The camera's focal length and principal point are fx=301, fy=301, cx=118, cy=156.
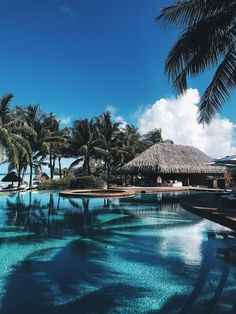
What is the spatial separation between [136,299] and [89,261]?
1.92 meters

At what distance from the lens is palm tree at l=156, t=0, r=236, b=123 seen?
5629 mm

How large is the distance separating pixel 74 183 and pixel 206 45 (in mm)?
20008

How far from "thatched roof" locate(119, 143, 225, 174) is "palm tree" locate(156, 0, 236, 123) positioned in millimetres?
19004

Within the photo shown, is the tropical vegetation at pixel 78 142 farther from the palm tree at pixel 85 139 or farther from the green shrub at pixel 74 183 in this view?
the green shrub at pixel 74 183

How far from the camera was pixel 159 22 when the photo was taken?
20.7 ft

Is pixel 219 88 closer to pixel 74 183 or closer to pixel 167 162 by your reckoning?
pixel 74 183

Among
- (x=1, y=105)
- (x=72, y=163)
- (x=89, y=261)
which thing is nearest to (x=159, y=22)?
(x=89, y=261)

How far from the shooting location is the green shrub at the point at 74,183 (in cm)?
2417

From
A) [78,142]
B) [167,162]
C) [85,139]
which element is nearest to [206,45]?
[167,162]

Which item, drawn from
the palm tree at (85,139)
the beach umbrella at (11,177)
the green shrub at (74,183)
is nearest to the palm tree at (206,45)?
the green shrub at (74,183)

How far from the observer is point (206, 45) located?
580 cm

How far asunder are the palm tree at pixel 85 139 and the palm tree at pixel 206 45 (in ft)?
74.5

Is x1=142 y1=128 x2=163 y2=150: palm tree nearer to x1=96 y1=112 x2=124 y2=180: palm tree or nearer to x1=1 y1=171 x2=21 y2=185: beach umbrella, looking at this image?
x1=96 y1=112 x2=124 y2=180: palm tree

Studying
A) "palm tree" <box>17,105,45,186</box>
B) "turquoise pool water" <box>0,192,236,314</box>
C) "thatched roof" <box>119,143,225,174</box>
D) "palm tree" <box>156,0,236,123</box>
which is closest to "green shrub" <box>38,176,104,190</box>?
"palm tree" <box>17,105,45,186</box>
